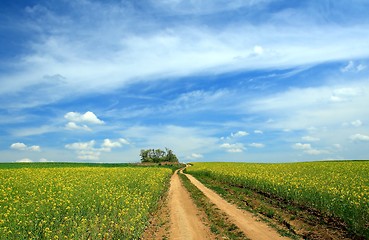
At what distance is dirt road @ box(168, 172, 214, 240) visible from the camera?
14.8m

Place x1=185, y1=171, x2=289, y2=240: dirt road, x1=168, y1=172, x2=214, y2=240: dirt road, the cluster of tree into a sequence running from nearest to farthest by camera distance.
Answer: x1=185, y1=171, x2=289, y2=240: dirt road < x1=168, y1=172, x2=214, y2=240: dirt road < the cluster of tree

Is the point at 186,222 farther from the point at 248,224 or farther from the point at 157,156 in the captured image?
the point at 157,156

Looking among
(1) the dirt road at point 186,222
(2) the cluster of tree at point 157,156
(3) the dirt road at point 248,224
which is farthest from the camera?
(2) the cluster of tree at point 157,156

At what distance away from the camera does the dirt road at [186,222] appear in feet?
48.6

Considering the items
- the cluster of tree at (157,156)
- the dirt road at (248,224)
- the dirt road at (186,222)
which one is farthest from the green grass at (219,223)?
the cluster of tree at (157,156)

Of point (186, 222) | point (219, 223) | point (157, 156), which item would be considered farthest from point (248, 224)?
point (157, 156)

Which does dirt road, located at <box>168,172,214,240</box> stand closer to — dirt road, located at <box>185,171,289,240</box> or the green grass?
the green grass

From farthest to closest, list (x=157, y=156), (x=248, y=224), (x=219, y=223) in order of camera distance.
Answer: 1. (x=157, y=156)
2. (x=219, y=223)
3. (x=248, y=224)

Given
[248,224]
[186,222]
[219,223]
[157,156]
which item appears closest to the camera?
[248,224]

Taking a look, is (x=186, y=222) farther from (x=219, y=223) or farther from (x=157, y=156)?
(x=157, y=156)

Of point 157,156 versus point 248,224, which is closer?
point 248,224

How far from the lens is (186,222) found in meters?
17.4

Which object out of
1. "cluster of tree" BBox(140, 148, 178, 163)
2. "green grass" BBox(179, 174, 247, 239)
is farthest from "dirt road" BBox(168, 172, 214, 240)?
"cluster of tree" BBox(140, 148, 178, 163)

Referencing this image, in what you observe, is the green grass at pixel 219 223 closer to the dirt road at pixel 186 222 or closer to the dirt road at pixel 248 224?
the dirt road at pixel 248 224
